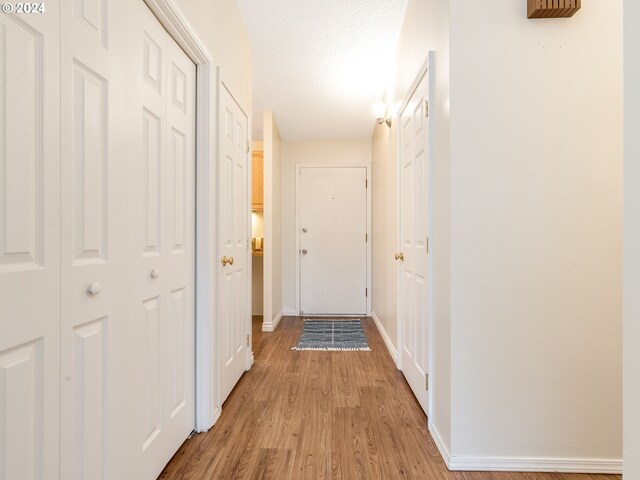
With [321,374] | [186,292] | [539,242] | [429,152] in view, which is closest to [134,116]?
[186,292]

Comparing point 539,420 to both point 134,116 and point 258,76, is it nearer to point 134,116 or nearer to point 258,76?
point 134,116

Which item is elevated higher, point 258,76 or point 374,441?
point 258,76

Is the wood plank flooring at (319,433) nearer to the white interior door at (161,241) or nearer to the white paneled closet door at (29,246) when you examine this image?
the white interior door at (161,241)

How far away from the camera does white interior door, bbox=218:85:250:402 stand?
2256 mm

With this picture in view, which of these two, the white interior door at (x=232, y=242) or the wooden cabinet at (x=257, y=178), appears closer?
the white interior door at (x=232, y=242)

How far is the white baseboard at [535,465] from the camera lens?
1647 mm

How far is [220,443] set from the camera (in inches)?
73.5

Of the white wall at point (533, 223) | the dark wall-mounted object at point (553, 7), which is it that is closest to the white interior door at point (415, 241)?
the white wall at point (533, 223)

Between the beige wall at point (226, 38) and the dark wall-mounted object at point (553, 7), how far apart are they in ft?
4.77

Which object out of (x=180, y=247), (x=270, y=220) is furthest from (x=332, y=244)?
(x=180, y=247)

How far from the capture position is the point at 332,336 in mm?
4074

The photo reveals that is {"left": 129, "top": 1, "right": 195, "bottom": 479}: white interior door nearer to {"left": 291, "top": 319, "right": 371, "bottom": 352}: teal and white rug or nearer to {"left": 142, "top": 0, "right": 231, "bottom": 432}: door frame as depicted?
{"left": 142, "top": 0, "right": 231, "bottom": 432}: door frame

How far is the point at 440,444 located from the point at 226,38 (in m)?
2.46

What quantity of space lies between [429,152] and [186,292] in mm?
1397
